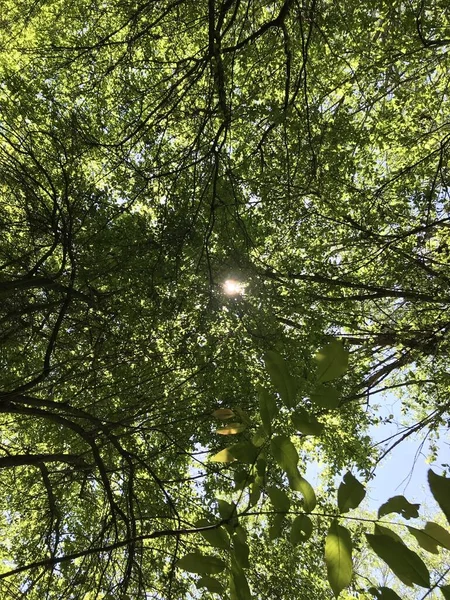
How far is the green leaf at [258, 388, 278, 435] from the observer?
93cm

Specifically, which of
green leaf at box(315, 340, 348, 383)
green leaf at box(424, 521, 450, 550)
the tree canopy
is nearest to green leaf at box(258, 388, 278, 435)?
green leaf at box(315, 340, 348, 383)

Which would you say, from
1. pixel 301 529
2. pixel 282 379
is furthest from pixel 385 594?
pixel 282 379

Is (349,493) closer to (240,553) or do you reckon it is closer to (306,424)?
(306,424)

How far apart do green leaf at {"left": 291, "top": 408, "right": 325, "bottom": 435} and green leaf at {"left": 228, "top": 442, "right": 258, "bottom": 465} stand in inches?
5.0

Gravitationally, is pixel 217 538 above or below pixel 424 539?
above

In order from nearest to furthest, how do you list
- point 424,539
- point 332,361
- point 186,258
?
point 424,539
point 332,361
point 186,258

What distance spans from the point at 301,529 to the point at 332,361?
15.5 inches

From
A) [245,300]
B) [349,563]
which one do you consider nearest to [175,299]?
[245,300]

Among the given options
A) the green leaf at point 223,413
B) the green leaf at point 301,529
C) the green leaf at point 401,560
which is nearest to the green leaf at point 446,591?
the green leaf at point 401,560

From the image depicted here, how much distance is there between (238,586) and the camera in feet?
3.03

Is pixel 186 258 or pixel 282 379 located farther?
pixel 186 258

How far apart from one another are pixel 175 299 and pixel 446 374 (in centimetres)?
443

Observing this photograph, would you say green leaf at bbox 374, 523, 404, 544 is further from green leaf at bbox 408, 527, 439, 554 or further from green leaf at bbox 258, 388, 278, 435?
green leaf at bbox 258, 388, 278, 435

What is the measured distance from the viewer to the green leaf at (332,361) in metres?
0.88
